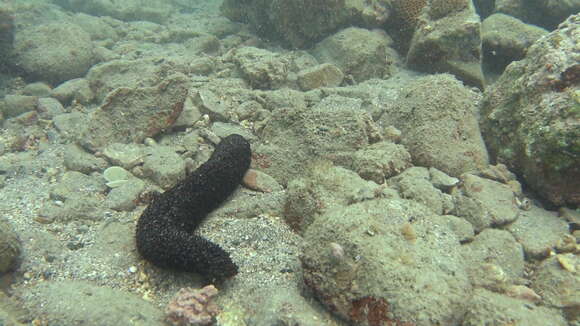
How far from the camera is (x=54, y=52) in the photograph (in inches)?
275

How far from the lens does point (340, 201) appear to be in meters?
3.33

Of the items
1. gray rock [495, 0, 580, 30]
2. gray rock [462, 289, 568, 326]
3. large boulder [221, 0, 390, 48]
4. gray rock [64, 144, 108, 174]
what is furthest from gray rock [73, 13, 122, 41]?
gray rock [495, 0, 580, 30]

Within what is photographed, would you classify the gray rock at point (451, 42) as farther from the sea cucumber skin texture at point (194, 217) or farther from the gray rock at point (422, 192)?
the sea cucumber skin texture at point (194, 217)

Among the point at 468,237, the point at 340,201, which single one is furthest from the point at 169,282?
the point at 468,237

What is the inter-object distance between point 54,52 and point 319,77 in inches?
218

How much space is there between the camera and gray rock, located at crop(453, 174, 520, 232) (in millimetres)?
3508

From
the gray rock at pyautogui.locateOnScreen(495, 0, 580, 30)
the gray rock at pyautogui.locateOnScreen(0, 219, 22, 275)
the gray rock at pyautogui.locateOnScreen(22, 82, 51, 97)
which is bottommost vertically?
the gray rock at pyautogui.locateOnScreen(22, 82, 51, 97)

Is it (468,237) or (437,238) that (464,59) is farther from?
(437,238)

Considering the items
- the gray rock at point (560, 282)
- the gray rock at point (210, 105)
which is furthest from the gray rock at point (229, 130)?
the gray rock at point (560, 282)

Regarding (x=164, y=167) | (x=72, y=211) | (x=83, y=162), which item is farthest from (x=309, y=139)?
(x=83, y=162)

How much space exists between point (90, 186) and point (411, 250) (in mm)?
3647

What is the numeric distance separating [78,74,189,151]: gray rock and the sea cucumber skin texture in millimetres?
1279

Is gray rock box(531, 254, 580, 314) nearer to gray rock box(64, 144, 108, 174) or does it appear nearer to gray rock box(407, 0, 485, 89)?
gray rock box(407, 0, 485, 89)

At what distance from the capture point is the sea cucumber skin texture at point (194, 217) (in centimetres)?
276
